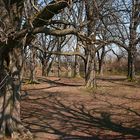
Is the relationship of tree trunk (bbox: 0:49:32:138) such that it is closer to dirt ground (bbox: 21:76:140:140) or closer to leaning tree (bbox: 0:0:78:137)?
leaning tree (bbox: 0:0:78:137)

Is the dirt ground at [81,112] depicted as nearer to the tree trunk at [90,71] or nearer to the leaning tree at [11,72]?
the tree trunk at [90,71]

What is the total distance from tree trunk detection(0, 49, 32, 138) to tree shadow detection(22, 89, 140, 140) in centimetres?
132

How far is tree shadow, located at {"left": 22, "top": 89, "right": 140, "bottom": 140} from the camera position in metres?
14.5

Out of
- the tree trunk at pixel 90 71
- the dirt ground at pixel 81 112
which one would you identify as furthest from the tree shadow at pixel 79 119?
the tree trunk at pixel 90 71

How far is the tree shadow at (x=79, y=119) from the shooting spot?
47.7 feet

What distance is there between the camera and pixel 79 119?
17.1m

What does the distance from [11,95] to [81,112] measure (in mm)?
6251

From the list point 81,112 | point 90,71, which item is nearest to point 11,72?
point 81,112

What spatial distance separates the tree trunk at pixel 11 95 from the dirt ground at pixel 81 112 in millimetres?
872

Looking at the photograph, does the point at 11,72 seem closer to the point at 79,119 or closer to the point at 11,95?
the point at 11,95

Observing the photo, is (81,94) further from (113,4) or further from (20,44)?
(20,44)

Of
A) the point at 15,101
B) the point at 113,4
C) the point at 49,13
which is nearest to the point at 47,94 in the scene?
the point at 113,4

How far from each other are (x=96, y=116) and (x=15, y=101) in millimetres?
5600

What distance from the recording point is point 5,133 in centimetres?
1341
